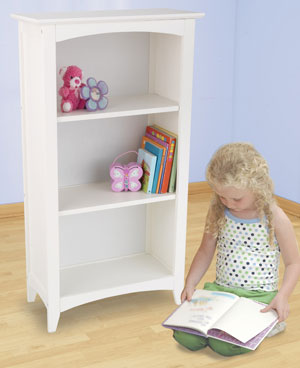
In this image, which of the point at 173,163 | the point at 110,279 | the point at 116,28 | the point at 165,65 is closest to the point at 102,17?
the point at 116,28

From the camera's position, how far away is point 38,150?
226 cm

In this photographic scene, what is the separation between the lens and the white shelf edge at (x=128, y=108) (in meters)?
2.20

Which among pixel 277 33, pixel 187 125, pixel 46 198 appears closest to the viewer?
pixel 46 198

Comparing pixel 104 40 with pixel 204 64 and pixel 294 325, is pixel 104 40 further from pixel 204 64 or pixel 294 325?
pixel 204 64

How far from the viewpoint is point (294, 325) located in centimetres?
238

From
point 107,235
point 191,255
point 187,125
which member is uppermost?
point 187,125

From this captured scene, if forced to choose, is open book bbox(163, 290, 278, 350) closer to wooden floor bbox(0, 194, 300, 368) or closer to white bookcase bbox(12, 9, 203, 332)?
wooden floor bbox(0, 194, 300, 368)

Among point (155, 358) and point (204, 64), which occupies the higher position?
point (204, 64)

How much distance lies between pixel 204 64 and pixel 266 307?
78.5 inches

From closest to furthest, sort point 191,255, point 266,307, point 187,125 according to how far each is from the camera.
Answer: point 266,307, point 187,125, point 191,255

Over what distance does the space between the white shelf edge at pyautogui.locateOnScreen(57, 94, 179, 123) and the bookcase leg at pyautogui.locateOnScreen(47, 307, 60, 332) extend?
0.65m

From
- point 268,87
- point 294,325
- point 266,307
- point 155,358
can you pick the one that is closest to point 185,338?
point 155,358

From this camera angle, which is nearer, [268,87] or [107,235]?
[107,235]

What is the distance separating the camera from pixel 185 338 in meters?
2.16
